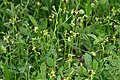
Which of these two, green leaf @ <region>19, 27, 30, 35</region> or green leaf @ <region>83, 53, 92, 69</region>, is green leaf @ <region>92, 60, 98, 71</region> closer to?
green leaf @ <region>83, 53, 92, 69</region>

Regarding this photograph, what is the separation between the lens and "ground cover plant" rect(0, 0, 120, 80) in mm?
2635

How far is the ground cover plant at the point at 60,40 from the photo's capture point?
263cm

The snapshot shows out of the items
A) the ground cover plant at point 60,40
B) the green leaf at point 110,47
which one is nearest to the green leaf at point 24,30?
the ground cover plant at point 60,40

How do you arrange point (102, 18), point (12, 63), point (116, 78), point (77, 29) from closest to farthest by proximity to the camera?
1. point (116, 78)
2. point (12, 63)
3. point (77, 29)
4. point (102, 18)

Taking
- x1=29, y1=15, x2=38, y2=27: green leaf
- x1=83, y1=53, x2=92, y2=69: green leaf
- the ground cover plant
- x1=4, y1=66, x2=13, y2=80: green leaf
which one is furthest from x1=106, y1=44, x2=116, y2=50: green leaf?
x1=4, y1=66, x2=13, y2=80: green leaf

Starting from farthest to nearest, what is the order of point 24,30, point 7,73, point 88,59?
1. point 24,30
2. point 88,59
3. point 7,73

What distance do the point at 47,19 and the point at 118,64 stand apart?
0.92m

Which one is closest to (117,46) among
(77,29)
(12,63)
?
(77,29)

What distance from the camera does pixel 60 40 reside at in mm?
2969

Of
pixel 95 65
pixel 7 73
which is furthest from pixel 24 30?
pixel 95 65

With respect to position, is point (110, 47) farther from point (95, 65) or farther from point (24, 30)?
point (24, 30)

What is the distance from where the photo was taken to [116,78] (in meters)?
2.51

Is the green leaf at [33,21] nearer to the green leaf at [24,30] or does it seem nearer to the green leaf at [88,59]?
the green leaf at [24,30]

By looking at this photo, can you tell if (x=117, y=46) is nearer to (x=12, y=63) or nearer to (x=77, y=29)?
(x=77, y=29)
